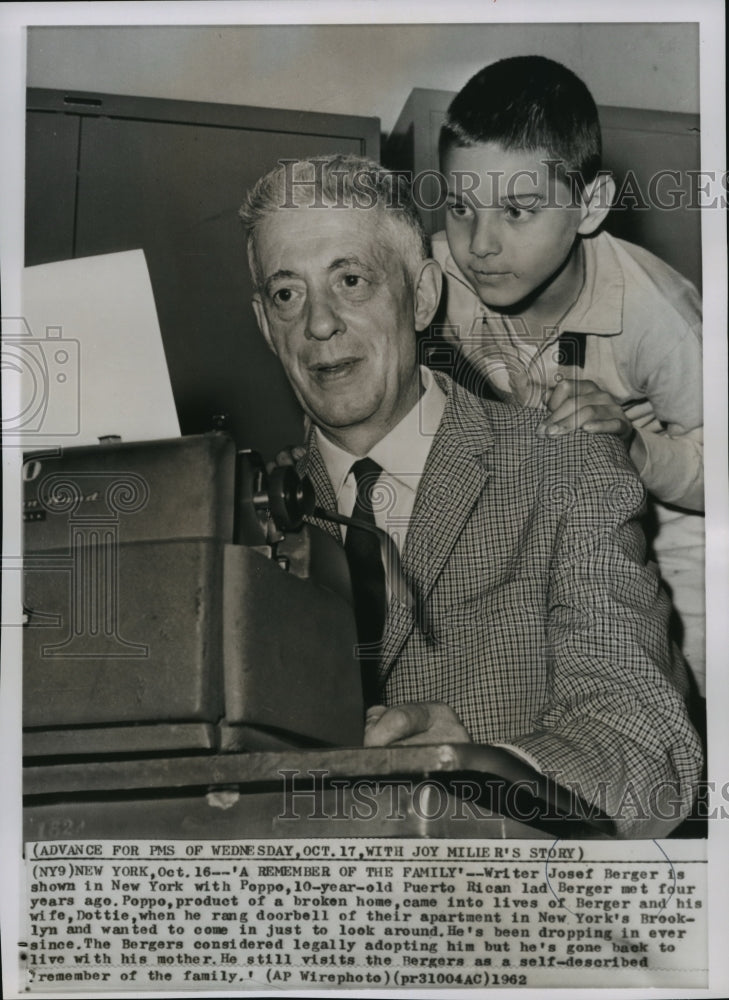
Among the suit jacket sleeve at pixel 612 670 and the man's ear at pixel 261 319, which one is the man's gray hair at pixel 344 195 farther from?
the suit jacket sleeve at pixel 612 670

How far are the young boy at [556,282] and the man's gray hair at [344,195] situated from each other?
47mm

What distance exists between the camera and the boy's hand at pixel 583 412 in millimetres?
1478

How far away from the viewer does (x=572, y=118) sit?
4.92 ft

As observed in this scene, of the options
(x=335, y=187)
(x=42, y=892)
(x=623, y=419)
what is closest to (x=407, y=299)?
(x=335, y=187)

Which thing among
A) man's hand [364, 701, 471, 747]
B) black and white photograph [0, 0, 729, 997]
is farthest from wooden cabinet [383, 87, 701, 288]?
man's hand [364, 701, 471, 747]

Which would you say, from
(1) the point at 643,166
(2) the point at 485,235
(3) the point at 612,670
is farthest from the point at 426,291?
(3) the point at 612,670

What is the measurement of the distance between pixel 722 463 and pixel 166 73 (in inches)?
37.4

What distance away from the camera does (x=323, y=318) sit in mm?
1467

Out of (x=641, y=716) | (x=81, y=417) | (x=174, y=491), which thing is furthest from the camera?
(x=81, y=417)

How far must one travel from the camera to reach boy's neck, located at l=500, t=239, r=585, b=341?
150 cm

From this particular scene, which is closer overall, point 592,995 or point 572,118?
point 592,995

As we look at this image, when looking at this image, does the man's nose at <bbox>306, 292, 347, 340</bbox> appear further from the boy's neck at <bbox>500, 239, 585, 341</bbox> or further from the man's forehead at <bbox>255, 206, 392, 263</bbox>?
the boy's neck at <bbox>500, 239, 585, 341</bbox>

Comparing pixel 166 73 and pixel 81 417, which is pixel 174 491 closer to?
pixel 81 417
